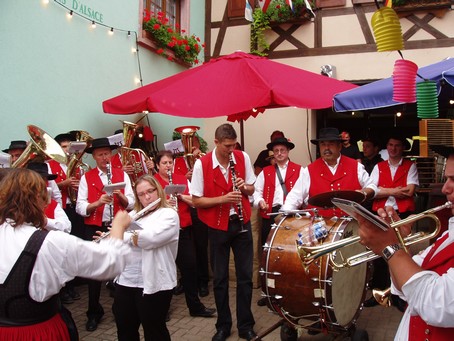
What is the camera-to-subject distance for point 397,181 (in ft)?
19.1

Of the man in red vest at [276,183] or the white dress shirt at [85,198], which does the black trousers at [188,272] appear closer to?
the white dress shirt at [85,198]

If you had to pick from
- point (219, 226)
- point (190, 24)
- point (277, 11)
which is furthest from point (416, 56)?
point (219, 226)

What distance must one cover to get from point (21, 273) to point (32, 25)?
481 centimetres

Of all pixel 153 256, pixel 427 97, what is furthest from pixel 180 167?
pixel 427 97

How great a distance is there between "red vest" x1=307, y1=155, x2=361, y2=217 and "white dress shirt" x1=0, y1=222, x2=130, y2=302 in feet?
10.4

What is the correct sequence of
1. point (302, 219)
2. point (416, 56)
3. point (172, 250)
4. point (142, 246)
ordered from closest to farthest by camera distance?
point (142, 246) → point (172, 250) → point (302, 219) → point (416, 56)

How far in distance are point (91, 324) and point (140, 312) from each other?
1811 millimetres

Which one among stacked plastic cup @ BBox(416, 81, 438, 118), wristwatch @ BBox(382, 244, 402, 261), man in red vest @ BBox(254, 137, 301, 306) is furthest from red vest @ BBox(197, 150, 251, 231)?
wristwatch @ BBox(382, 244, 402, 261)

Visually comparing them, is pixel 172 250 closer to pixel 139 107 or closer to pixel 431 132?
pixel 139 107

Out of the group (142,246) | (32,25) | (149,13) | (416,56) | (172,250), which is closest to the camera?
(142,246)

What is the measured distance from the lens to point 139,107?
633 cm

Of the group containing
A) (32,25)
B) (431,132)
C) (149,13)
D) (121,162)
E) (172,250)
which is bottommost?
(172,250)

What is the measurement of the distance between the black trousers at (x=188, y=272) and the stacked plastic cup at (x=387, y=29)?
3.53 metres

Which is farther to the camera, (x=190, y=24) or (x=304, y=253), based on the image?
(x=190, y=24)
